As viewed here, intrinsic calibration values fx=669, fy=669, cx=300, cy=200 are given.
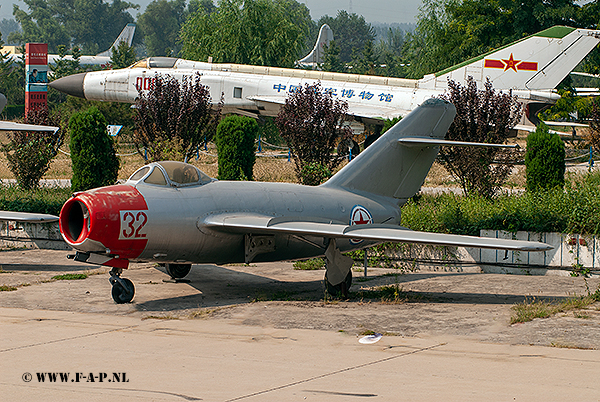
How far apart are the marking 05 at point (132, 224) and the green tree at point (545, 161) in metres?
10.9

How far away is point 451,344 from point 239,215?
4.82 metres

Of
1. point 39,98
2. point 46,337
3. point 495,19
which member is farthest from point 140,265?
point 495,19

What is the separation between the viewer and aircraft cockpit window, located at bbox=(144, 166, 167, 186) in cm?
1169

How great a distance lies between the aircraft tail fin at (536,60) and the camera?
32000 millimetres

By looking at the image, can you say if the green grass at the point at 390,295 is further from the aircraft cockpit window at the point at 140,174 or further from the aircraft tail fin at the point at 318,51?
the aircraft tail fin at the point at 318,51

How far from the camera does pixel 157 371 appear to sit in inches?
289

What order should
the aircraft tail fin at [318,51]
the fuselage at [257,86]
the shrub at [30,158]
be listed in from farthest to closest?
the aircraft tail fin at [318,51], the fuselage at [257,86], the shrub at [30,158]

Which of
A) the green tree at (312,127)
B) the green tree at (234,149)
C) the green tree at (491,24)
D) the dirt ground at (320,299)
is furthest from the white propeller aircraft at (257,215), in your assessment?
the green tree at (491,24)

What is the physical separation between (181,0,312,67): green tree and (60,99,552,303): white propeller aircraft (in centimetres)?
3529

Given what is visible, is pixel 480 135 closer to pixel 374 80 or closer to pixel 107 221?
pixel 107 221

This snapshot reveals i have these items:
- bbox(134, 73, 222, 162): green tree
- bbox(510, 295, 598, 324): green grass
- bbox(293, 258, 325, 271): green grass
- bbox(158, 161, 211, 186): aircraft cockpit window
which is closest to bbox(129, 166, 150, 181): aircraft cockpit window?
bbox(158, 161, 211, 186): aircraft cockpit window

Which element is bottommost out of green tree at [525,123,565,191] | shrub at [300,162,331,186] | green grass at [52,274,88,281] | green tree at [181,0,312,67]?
green grass at [52,274,88,281]

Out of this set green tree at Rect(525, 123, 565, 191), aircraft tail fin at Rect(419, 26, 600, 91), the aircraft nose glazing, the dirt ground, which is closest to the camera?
the dirt ground

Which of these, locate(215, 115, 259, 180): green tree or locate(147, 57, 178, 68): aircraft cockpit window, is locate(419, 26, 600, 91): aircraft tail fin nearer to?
locate(215, 115, 259, 180): green tree
